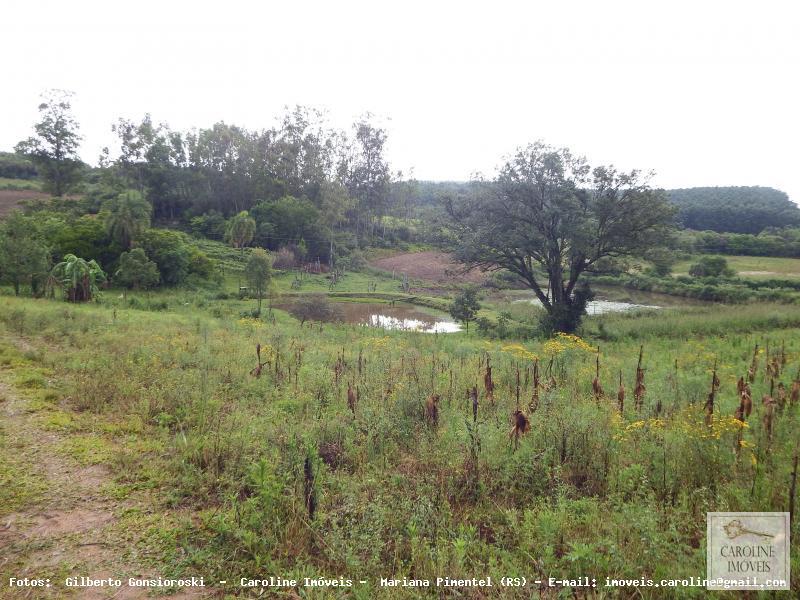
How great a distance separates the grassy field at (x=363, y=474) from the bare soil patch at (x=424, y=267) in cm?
3075

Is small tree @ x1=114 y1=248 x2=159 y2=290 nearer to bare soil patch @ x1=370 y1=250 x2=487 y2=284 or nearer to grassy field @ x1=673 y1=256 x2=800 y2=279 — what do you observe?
bare soil patch @ x1=370 y1=250 x2=487 y2=284

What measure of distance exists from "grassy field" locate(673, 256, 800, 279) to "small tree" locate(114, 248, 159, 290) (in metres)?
38.8

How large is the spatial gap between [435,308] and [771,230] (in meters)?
49.8

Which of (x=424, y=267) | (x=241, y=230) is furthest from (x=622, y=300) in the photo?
(x=241, y=230)

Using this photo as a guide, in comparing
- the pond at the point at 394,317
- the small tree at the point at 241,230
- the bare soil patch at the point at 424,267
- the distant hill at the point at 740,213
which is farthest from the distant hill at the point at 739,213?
the pond at the point at 394,317

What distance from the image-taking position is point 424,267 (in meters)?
43.5

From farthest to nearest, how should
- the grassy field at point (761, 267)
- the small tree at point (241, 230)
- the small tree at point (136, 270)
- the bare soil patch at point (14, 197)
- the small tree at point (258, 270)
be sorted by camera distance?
the bare soil patch at point (14, 197)
the small tree at point (241, 230)
the grassy field at point (761, 267)
the small tree at point (258, 270)
the small tree at point (136, 270)

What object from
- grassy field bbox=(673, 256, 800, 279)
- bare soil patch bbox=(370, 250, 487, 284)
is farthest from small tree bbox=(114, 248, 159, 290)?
grassy field bbox=(673, 256, 800, 279)

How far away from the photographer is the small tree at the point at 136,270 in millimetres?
22594

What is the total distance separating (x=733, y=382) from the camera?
25.6 feet

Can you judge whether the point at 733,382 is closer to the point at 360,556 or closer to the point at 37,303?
the point at 360,556

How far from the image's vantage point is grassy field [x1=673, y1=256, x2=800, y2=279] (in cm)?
3291

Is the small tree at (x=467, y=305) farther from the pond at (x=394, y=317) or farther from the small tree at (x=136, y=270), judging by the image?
the small tree at (x=136, y=270)

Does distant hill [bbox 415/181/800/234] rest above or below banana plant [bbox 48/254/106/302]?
above
